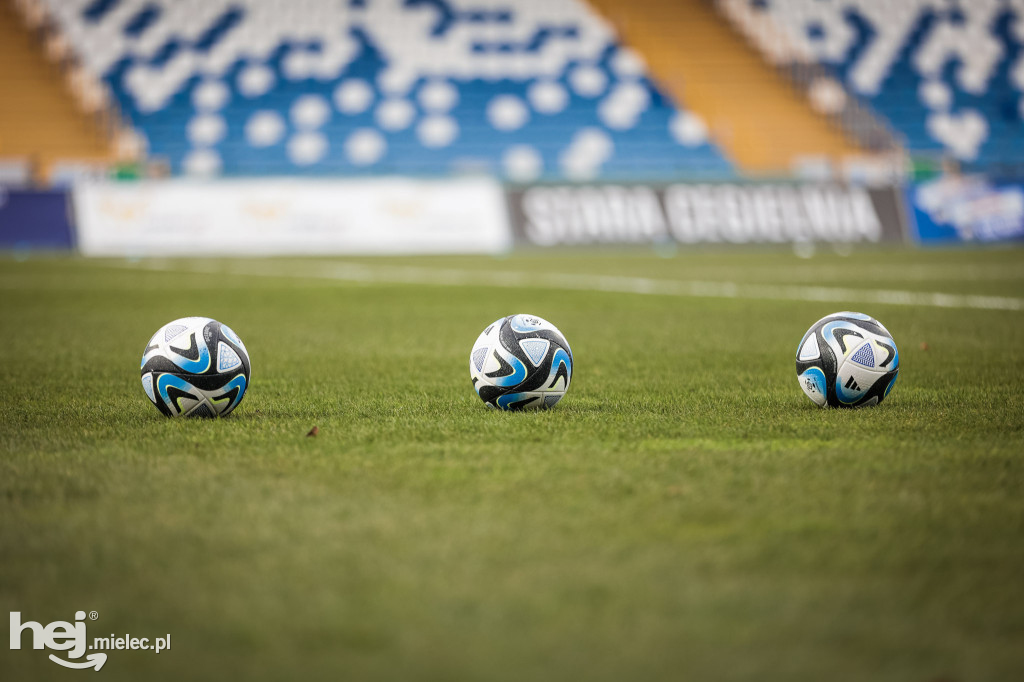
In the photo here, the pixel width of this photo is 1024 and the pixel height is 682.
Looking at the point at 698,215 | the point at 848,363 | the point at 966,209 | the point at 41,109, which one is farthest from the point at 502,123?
the point at 848,363

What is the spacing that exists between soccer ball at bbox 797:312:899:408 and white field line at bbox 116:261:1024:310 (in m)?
6.10

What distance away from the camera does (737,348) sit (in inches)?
300

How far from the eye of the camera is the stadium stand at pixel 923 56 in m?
29.4

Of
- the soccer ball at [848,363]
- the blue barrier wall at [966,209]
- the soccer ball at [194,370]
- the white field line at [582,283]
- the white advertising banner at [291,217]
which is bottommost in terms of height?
the soccer ball at [848,363]

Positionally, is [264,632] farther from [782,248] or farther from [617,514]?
[782,248]

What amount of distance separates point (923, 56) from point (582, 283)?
21.2 m

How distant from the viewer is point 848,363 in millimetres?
4863

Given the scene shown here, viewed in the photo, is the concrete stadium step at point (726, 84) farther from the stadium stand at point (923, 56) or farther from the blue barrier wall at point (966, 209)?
the blue barrier wall at point (966, 209)

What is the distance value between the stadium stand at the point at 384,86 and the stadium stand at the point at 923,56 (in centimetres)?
484

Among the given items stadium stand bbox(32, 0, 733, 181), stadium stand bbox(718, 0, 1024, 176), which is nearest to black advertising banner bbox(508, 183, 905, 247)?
stadium stand bbox(32, 0, 733, 181)

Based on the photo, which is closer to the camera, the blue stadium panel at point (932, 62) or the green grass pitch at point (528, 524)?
the green grass pitch at point (528, 524)

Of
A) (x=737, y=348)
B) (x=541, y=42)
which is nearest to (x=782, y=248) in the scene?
(x=541, y=42)

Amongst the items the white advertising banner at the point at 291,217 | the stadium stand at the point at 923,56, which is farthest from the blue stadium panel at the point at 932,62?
the white advertising banner at the point at 291,217

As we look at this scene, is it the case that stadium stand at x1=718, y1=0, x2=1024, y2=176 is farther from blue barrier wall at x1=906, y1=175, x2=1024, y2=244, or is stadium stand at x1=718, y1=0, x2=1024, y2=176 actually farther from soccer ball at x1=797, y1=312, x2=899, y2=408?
soccer ball at x1=797, y1=312, x2=899, y2=408
